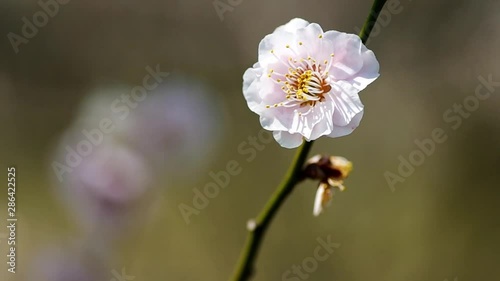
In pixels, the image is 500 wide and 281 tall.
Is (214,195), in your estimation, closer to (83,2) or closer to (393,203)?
(393,203)

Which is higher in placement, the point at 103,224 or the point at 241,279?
the point at 241,279

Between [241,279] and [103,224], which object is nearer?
[241,279]

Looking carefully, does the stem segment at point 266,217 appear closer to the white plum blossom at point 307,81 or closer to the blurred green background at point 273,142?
the white plum blossom at point 307,81

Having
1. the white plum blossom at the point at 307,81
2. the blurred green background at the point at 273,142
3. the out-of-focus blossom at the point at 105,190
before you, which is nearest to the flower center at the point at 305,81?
the white plum blossom at the point at 307,81

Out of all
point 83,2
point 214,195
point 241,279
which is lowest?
point 214,195

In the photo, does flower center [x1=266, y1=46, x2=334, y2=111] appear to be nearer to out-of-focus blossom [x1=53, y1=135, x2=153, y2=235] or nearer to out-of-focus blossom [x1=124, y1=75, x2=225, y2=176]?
out-of-focus blossom [x1=53, y1=135, x2=153, y2=235]

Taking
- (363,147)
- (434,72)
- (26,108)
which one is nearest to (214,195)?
(363,147)

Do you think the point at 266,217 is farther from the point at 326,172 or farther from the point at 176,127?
the point at 176,127
